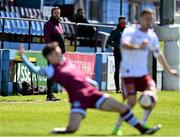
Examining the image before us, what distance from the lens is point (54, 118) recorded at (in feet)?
45.5

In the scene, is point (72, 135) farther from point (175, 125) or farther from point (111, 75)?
point (111, 75)

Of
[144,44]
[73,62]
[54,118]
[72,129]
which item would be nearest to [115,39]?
[73,62]

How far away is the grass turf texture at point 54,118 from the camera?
37.8 feet

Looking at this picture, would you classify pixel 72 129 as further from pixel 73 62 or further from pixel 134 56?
pixel 73 62

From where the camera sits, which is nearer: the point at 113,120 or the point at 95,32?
the point at 113,120

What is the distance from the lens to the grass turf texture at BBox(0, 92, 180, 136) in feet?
37.8

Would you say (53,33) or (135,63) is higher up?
(53,33)

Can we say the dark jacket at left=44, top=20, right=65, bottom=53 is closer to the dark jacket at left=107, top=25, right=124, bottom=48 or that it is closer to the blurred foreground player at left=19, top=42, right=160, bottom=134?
the dark jacket at left=107, top=25, right=124, bottom=48

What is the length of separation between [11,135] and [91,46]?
17.3 meters

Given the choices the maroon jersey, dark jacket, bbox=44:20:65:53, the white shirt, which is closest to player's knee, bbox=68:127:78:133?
the maroon jersey

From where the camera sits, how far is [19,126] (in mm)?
12117

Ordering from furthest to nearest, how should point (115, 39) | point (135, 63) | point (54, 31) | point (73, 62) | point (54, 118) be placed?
point (73, 62) → point (115, 39) → point (54, 31) → point (54, 118) → point (135, 63)

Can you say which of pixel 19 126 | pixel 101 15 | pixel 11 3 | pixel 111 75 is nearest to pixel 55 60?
pixel 19 126

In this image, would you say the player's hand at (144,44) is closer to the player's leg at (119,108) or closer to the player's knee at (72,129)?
the player's leg at (119,108)
